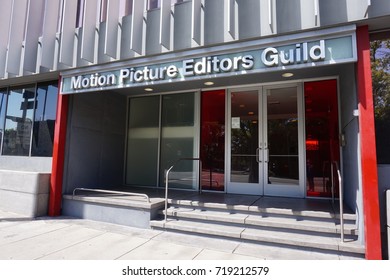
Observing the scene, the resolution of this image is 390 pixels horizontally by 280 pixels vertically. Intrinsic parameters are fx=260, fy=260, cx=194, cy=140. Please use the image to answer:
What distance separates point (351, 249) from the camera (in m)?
3.48

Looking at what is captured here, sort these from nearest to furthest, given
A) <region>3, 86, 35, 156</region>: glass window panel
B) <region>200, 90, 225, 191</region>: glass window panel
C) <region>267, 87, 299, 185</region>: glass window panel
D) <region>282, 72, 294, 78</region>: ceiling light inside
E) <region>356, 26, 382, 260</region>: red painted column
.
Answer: <region>356, 26, 382, 260</region>: red painted column → <region>282, 72, 294, 78</region>: ceiling light inside → <region>267, 87, 299, 185</region>: glass window panel → <region>200, 90, 225, 191</region>: glass window panel → <region>3, 86, 35, 156</region>: glass window panel

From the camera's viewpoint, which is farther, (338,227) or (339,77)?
(339,77)

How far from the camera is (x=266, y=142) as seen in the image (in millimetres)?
6254

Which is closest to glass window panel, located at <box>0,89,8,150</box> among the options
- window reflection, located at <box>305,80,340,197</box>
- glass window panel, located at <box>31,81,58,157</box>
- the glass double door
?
glass window panel, located at <box>31,81,58,157</box>

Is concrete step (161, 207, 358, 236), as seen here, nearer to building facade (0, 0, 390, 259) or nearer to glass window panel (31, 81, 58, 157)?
building facade (0, 0, 390, 259)

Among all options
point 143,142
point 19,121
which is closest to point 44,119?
point 19,121

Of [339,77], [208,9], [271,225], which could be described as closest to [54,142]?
[208,9]

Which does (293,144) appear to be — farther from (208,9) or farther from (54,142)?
(54,142)

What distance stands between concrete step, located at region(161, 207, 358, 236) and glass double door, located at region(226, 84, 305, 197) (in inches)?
67.0

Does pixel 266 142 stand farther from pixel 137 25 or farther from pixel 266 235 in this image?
pixel 137 25

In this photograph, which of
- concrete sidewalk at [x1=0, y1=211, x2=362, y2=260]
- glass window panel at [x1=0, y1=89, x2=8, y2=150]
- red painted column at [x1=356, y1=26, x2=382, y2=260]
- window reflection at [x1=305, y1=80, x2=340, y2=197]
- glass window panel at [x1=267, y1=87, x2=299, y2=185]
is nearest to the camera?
red painted column at [x1=356, y1=26, x2=382, y2=260]

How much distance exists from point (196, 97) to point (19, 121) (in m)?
4.93

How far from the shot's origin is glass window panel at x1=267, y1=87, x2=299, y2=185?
6.02 m

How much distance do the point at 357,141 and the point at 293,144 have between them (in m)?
2.27
